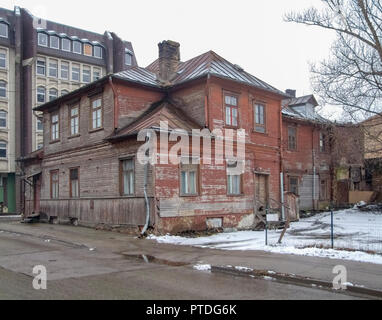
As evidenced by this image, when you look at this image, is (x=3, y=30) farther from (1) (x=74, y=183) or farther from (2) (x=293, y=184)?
(2) (x=293, y=184)

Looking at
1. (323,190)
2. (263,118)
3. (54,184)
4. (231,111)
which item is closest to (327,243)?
(231,111)

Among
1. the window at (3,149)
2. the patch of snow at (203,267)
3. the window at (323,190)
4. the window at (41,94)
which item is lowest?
the patch of snow at (203,267)

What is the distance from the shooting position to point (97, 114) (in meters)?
20.3

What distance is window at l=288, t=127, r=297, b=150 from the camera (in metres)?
27.4

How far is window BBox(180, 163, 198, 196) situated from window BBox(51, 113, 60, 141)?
9.42 m

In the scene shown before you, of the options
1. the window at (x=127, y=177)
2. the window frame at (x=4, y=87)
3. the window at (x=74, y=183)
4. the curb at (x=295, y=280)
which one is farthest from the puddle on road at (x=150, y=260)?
the window frame at (x=4, y=87)

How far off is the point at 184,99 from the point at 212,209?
17.7ft

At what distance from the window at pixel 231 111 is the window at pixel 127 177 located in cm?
499

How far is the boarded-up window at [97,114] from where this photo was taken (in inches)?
792

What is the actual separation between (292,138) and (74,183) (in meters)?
14.1

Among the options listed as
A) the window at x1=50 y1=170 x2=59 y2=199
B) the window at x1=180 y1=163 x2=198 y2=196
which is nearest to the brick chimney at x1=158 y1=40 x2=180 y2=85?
the window at x1=180 y1=163 x2=198 y2=196

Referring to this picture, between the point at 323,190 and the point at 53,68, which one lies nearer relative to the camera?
the point at 323,190

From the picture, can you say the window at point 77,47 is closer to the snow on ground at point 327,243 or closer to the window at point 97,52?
the window at point 97,52
